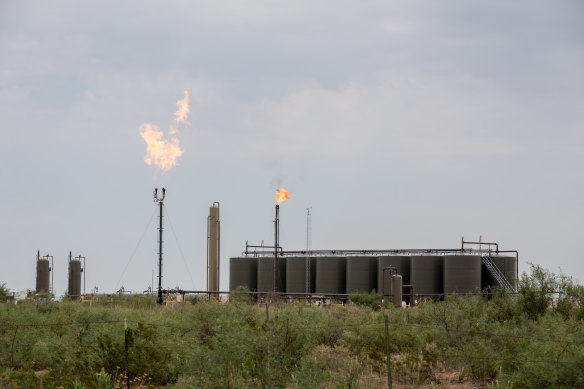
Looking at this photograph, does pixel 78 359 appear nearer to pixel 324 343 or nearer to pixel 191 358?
pixel 191 358

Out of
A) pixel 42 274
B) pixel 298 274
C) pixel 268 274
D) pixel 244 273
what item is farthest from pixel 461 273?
pixel 42 274

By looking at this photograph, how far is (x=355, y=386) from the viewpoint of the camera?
45.4 feet

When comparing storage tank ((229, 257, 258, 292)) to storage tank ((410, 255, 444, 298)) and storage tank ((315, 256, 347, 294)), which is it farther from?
storage tank ((410, 255, 444, 298))

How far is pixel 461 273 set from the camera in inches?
1907

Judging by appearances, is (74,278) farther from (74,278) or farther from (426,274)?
(426,274)

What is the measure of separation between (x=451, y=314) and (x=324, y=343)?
525 centimetres

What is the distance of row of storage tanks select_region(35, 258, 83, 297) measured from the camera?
1965 inches

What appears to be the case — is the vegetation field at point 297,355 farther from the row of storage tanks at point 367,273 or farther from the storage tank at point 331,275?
the storage tank at point 331,275

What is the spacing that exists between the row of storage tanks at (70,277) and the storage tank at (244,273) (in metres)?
15.3

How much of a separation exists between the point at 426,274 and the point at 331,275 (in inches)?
336

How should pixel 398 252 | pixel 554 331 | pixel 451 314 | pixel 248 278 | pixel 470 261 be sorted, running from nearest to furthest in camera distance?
pixel 554 331
pixel 451 314
pixel 470 261
pixel 398 252
pixel 248 278

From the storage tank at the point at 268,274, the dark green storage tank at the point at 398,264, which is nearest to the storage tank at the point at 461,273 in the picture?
the dark green storage tank at the point at 398,264

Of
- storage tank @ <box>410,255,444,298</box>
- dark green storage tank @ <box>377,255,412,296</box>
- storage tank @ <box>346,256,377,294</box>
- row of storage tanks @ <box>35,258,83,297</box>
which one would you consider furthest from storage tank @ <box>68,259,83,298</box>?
storage tank @ <box>410,255,444,298</box>

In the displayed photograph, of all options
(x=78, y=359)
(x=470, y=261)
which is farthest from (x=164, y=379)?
(x=470, y=261)
